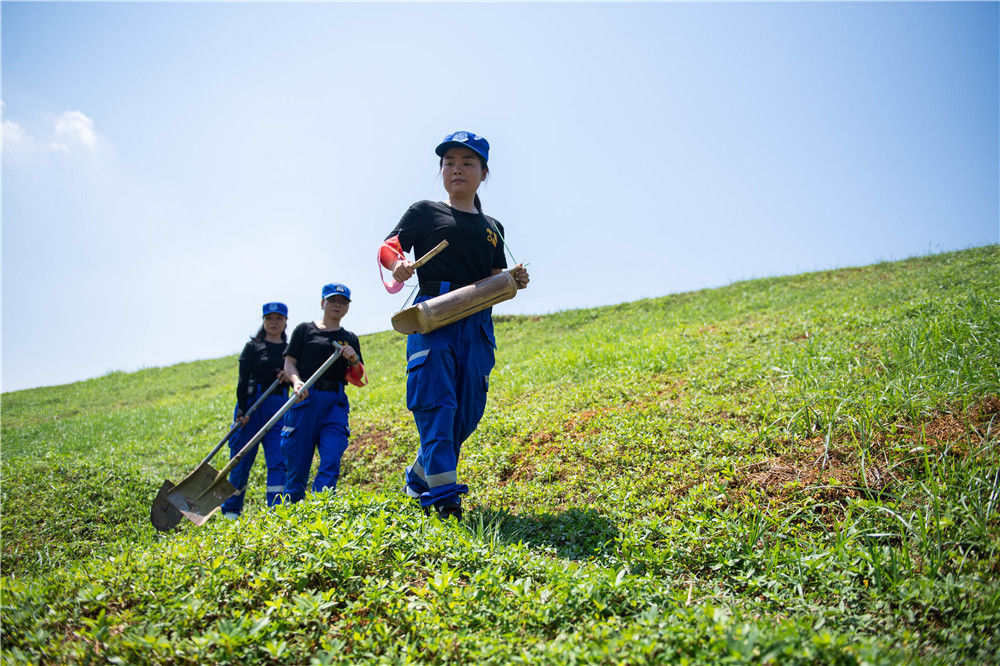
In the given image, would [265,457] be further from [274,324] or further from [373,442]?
[373,442]

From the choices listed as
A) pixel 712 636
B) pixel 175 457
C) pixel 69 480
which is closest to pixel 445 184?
pixel 712 636

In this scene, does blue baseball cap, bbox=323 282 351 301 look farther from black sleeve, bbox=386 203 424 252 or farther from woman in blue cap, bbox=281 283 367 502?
black sleeve, bbox=386 203 424 252

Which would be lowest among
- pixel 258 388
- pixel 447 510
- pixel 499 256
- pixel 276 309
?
pixel 447 510

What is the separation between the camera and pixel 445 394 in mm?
3350

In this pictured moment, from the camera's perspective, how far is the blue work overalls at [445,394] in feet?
10.7

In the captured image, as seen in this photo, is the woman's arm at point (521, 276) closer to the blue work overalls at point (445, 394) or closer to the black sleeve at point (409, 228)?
the blue work overalls at point (445, 394)

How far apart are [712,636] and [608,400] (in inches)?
160

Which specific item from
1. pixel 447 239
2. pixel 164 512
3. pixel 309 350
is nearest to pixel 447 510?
pixel 447 239

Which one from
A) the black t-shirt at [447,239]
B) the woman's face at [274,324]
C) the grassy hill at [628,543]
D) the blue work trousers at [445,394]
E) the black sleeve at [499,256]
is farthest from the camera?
the woman's face at [274,324]

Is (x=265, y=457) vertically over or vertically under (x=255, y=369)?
under

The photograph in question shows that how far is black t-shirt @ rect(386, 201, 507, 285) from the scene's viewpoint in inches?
141

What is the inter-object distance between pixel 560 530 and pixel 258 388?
12.3 feet

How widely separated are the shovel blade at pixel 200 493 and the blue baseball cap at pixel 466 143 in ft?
10.9

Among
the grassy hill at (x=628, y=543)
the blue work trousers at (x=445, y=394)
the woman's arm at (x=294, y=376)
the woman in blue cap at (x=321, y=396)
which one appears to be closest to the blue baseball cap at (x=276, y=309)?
the woman in blue cap at (x=321, y=396)
